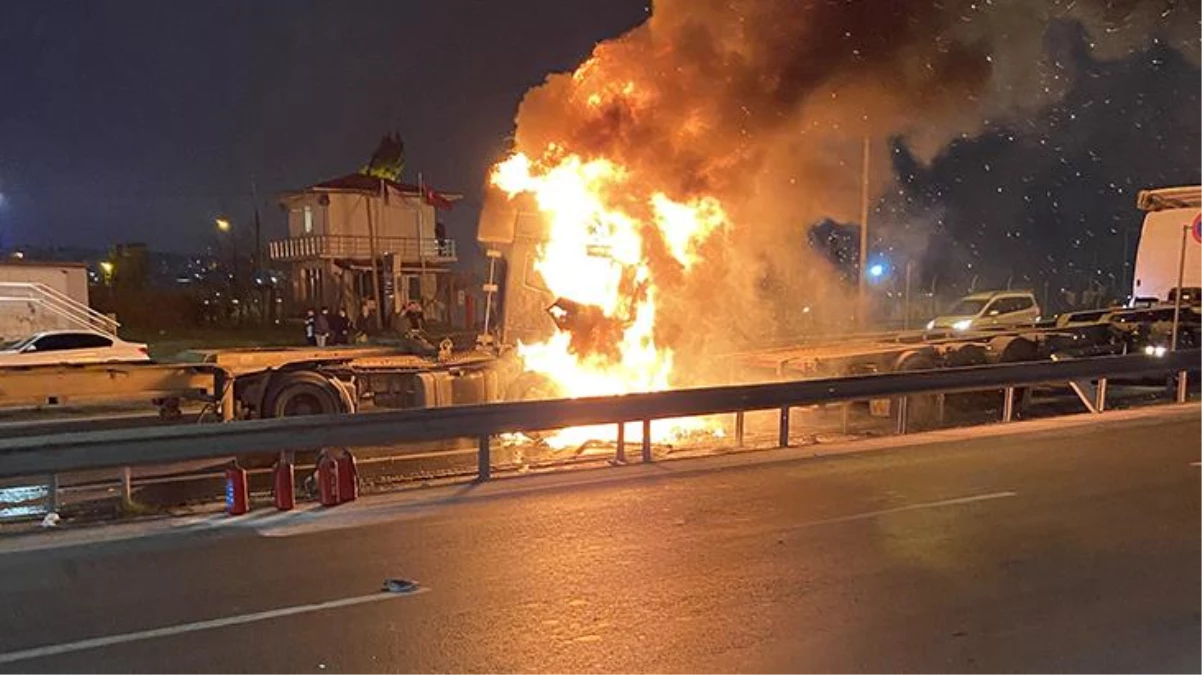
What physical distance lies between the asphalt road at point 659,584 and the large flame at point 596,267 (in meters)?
4.78

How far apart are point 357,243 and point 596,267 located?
41177mm

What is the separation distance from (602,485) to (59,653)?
475 cm

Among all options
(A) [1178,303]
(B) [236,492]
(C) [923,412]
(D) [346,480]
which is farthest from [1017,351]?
(B) [236,492]

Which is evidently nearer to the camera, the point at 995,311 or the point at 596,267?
the point at 596,267

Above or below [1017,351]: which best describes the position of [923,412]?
below

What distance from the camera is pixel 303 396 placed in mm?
12805

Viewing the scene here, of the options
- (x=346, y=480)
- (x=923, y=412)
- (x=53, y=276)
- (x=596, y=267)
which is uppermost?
(x=596, y=267)

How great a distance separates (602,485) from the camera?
28.2ft

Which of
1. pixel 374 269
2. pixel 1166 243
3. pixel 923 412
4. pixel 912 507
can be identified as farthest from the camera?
pixel 374 269

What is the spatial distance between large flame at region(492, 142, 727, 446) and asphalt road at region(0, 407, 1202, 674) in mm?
4779

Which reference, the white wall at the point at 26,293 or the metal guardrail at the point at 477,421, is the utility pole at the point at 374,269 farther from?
the metal guardrail at the point at 477,421

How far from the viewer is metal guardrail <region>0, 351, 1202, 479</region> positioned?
280 inches

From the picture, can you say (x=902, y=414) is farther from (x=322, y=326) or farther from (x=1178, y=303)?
(x=322, y=326)

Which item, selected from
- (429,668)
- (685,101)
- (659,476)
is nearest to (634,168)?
(685,101)
